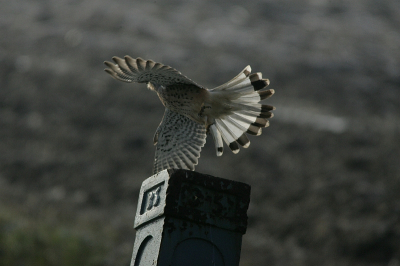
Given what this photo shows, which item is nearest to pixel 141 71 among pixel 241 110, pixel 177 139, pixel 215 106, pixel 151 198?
pixel 215 106

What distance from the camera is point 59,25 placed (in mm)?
17828

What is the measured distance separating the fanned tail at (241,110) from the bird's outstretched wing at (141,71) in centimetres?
39

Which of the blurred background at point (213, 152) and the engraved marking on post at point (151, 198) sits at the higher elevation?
the blurred background at point (213, 152)

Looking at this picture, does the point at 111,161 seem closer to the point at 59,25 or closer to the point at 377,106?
the point at 377,106

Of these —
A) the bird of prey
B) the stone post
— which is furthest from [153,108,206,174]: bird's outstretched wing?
the stone post

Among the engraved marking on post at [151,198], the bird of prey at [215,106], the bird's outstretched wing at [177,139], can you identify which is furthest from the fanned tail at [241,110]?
the engraved marking on post at [151,198]

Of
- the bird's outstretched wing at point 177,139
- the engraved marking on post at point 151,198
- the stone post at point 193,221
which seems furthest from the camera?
the bird's outstretched wing at point 177,139

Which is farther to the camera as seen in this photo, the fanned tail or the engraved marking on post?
the fanned tail

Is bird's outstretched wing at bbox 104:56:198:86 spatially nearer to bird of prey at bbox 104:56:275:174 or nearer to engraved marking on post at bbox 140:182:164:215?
bird of prey at bbox 104:56:275:174

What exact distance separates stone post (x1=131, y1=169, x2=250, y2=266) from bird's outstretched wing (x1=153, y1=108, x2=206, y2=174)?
7.00 ft

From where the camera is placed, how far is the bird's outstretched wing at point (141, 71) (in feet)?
10.7

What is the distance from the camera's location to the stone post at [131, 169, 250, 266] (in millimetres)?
2102

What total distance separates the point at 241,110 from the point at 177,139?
761mm

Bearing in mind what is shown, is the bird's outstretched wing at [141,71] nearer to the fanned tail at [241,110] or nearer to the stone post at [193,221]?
the fanned tail at [241,110]
